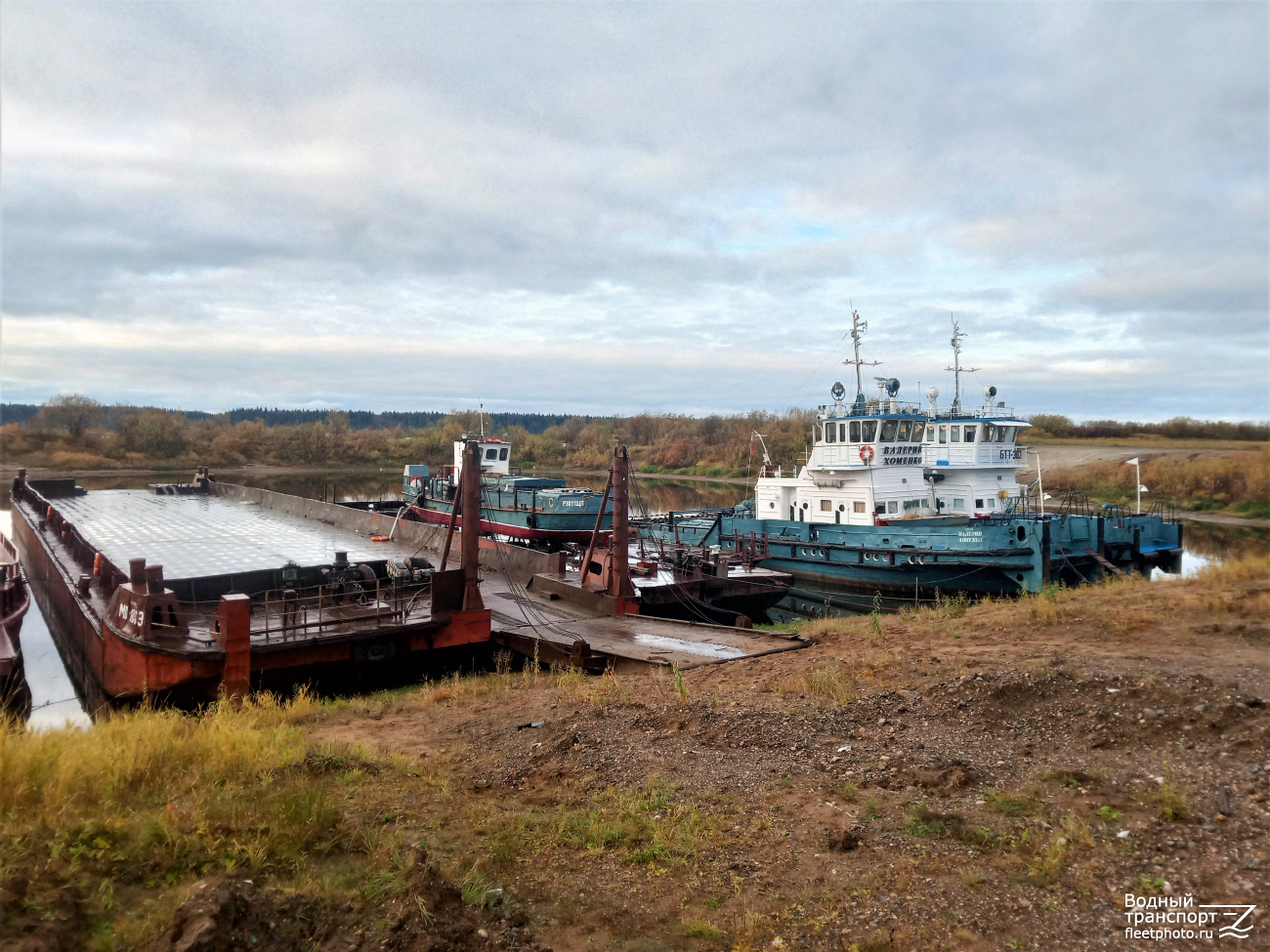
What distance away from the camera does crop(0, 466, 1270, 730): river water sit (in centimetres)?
1416

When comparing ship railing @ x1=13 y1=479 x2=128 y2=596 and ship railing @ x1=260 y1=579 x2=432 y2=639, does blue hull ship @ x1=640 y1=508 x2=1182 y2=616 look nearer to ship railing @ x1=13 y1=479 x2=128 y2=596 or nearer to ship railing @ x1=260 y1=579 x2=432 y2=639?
ship railing @ x1=260 y1=579 x2=432 y2=639

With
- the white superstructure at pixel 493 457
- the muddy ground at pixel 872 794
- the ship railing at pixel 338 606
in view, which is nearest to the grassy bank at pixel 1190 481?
the white superstructure at pixel 493 457

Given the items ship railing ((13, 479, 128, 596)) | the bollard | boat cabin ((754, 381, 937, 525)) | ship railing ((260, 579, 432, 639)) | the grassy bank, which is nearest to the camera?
the bollard

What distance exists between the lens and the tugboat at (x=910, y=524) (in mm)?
21219

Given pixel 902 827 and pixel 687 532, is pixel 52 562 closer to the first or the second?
pixel 687 532

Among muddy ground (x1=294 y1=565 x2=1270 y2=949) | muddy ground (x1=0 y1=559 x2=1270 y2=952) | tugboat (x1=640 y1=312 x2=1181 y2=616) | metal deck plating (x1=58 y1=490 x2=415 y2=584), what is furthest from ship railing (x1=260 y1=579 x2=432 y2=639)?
tugboat (x1=640 y1=312 x2=1181 y2=616)

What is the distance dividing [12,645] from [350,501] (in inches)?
1146

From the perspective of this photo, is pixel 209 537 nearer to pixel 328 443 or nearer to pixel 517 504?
pixel 517 504

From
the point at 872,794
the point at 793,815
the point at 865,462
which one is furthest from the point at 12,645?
the point at 865,462

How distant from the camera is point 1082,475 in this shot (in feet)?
192

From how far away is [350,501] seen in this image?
42.0 meters

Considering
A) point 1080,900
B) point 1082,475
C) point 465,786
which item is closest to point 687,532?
point 465,786

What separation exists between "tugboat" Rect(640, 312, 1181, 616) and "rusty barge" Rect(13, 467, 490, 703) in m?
11.0

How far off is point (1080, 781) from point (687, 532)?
76.6 feet
